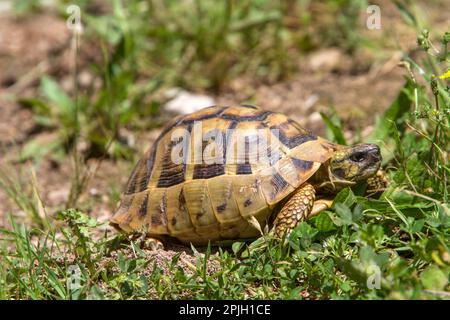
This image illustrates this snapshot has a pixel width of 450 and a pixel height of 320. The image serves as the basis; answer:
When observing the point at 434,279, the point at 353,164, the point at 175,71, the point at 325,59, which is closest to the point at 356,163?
the point at 353,164

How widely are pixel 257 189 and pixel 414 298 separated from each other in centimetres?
100

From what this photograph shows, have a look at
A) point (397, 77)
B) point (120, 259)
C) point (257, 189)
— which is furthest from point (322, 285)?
point (397, 77)

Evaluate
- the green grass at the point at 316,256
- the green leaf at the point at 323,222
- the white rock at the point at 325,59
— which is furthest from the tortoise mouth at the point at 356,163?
the white rock at the point at 325,59

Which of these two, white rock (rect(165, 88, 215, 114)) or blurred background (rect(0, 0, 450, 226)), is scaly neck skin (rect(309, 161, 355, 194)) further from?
white rock (rect(165, 88, 215, 114))

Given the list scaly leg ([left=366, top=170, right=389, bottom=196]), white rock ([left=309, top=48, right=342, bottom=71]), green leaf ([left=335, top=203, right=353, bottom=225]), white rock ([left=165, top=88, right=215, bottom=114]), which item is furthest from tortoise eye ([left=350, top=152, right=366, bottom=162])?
white rock ([left=309, top=48, right=342, bottom=71])

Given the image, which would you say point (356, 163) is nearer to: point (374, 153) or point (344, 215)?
point (374, 153)

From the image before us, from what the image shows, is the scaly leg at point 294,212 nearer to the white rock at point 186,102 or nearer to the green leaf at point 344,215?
the green leaf at point 344,215

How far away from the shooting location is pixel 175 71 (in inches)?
237

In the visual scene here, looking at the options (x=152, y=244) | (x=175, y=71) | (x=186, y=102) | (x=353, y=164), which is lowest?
(x=152, y=244)

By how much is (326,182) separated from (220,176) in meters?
0.55

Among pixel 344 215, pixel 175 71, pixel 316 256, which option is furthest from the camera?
pixel 175 71

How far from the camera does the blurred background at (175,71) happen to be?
5.22m

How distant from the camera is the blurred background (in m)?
5.22

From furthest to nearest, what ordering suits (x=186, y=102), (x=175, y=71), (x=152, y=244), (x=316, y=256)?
(x=175, y=71)
(x=186, y=102)
(x=152, y=244)
(x=316, y=256)
